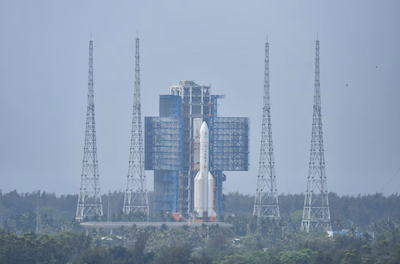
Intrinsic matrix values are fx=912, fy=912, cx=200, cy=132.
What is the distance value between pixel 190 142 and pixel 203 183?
9869 millimetres

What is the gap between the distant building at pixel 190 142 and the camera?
6388 inches

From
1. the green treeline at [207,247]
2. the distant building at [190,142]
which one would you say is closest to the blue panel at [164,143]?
the distant building at [190,142]

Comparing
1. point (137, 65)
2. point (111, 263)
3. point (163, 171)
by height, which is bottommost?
point (111, 263)

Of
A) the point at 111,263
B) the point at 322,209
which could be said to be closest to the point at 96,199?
the point at 322,209

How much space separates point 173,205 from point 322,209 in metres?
28.9

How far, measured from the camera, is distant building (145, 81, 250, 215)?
162250 mm

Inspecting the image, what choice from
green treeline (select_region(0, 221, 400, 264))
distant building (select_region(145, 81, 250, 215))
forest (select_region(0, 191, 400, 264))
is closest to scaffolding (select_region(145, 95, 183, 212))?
distant building (select_region(145, 81, 250, 215))

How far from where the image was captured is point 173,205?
165 meters

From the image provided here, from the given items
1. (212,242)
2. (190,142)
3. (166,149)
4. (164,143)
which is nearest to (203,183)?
(190,142)

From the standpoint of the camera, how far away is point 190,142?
16275 cm

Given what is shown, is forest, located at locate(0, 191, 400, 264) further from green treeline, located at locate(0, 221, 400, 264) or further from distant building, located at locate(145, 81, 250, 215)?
distant building, located at locate(145, 81, 250, 215)

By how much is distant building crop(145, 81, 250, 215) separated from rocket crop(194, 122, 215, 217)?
4.96 meters

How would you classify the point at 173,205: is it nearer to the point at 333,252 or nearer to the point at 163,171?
the point at 163,171

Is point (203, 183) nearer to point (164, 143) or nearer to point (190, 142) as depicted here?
point (190, 142)
